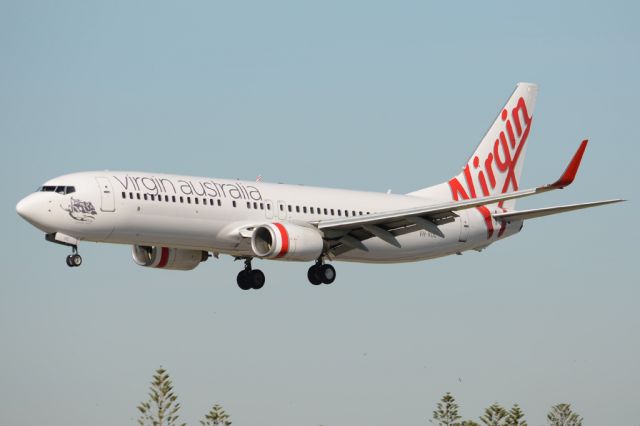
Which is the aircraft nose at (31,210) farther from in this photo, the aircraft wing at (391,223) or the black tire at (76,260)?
the aircraft wing at (391,223)

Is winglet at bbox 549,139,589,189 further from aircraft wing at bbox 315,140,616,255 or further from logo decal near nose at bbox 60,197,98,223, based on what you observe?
logo decal near nose at bbox 60,197,98,223

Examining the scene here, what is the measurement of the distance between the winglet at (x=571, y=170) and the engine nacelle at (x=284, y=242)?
11.1 m

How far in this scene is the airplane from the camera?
56.4 m

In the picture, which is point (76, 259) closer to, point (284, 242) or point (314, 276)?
point (284, 242)

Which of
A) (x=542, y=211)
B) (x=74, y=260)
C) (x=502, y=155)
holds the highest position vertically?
(x=502, y=155)

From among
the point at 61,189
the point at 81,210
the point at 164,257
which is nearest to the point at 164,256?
the point at 164,257

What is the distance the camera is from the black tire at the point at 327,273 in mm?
63281

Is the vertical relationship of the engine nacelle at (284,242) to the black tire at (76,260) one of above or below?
above

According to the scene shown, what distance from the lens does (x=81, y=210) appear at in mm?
56000

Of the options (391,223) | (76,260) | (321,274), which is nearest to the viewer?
(76,260)

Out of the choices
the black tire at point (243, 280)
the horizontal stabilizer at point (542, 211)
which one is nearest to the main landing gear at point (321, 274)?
the black tire at point (243, 280)

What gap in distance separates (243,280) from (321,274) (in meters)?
4.42

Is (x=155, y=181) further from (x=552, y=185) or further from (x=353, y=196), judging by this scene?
(x=552, y=185)

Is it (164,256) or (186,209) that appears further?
(164,256)
